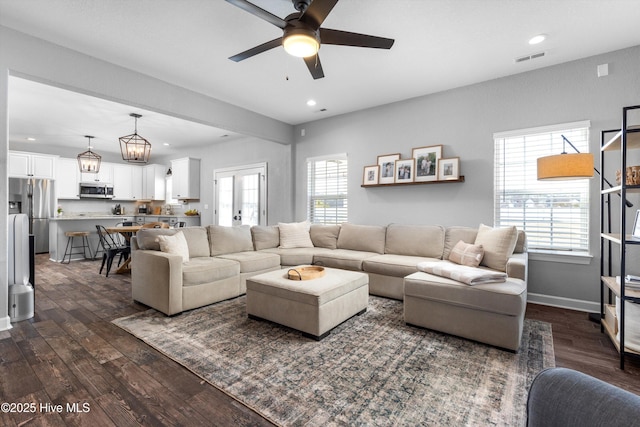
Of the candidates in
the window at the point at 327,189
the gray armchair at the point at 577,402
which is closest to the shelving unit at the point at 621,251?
the gray armchair at the point at 577,402

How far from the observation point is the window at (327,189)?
536 centimetres

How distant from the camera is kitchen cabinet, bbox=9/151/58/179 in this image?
6402 millimetres

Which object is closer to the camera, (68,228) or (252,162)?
(68,228)

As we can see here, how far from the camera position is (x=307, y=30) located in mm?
2020

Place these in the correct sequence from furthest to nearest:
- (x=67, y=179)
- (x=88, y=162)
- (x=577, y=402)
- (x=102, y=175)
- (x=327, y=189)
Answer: (x=102, y=175)
(x=67, y=179)
(x=88, y=162)
(x=327, y=189)
(x=577, y=402)

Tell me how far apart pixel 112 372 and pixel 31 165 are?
710 cm

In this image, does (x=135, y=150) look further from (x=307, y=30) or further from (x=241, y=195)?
(x=307, y=30)

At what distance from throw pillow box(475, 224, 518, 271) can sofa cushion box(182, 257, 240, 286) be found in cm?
290

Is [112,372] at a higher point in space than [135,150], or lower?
lower

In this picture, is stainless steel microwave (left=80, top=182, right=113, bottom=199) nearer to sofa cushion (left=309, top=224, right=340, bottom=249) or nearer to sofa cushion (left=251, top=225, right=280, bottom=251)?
sofa cushion (left=251, top=225, right=280, bottom=251)

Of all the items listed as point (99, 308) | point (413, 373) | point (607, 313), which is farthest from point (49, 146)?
point (607, 313)

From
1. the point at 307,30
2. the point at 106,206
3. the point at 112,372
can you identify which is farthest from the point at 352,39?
the point at 106,206

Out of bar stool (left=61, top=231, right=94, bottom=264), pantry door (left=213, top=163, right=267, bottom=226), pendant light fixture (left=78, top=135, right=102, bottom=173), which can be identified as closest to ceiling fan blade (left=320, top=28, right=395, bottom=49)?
pantry door (left=213, top=163, right=267, bottom=226)

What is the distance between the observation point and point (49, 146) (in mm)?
7164
